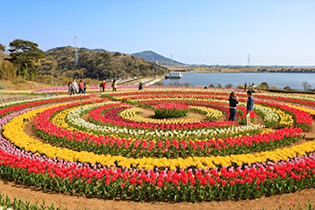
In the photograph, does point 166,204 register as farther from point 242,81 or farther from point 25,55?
point 242,81

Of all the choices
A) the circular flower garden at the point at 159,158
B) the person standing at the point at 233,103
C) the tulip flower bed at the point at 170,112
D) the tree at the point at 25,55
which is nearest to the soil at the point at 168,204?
the circular flower garden at the point at 159,158

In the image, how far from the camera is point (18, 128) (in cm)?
1202

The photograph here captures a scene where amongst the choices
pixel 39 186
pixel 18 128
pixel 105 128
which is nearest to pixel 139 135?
pixel 105 128

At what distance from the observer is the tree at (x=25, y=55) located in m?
59.9

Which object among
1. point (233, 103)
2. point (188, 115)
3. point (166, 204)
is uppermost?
point (233, 103)

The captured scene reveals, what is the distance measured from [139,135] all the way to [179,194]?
4.91m

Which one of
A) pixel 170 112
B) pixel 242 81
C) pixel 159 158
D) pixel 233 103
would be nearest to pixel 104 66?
pixel 242 81

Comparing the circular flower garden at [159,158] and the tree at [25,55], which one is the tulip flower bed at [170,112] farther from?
the tree at [25,55]

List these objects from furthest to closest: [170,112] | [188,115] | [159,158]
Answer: [188,115] → [170,112] → [159,158]

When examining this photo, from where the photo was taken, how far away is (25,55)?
2391 inches

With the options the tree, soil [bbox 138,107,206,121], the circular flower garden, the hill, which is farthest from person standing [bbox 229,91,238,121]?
the hill

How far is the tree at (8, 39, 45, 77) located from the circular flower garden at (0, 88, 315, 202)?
171ft

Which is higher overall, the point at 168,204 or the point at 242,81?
the point at 242,81

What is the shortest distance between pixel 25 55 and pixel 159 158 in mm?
61525
